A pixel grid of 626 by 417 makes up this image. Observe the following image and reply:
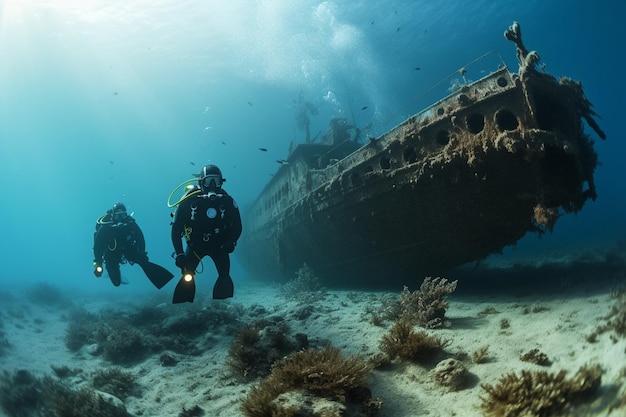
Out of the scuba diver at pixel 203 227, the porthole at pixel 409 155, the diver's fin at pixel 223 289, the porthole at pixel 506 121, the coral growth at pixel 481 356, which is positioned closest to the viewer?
the coral growth at pixel 481 356

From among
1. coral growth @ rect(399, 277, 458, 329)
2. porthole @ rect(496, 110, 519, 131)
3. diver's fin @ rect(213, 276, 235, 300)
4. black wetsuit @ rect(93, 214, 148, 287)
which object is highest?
porthole @ rect(496, 110, 519, 131)

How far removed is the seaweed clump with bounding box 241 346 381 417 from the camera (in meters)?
3.50

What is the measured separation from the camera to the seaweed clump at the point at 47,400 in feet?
15.3

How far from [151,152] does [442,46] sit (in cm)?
11162

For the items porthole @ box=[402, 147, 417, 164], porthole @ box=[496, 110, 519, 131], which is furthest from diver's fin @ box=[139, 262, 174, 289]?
porthole @ box=[496, 110, 519, 131]

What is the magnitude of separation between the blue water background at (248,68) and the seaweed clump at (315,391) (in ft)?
23.0

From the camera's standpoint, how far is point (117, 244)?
30.7 feet

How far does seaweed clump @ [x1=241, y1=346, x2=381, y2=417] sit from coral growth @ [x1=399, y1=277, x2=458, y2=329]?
235 cm

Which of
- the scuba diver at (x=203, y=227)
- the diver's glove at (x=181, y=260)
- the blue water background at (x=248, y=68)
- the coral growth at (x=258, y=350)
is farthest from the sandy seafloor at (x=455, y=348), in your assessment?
the blue water background at (x=248, y=68)

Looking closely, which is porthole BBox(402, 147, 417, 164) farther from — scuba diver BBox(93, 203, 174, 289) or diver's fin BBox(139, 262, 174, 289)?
scuba diver BBox(93, 203, 174, 289)

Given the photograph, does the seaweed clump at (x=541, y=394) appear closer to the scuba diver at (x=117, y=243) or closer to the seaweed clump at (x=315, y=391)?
the seaweed clump at (x=315, y=391)

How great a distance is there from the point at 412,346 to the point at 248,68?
5781 cm

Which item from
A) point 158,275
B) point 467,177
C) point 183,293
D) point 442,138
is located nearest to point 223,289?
point 183,293

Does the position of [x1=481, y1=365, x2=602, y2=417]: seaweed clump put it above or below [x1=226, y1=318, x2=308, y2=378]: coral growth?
below
